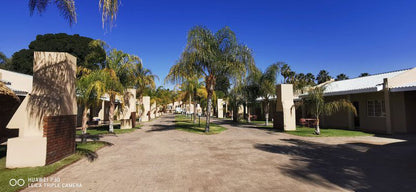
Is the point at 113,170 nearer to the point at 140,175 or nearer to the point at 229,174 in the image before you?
the point at 140,175

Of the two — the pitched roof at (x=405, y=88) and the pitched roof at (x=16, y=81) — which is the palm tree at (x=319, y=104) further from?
the pitched roof at (x=16, y=81)

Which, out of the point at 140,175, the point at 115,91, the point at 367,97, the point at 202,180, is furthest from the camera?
the point at 367,97

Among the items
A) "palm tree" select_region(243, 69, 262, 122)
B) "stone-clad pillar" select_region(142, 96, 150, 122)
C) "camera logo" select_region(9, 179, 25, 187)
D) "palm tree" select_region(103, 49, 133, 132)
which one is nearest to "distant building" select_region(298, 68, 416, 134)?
"palm tree" select_region(243, 69, 262, 122)

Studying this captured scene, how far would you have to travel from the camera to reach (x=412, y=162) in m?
6.56

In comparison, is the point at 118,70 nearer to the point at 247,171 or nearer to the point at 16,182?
the point at 16,182

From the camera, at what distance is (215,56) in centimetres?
Result: 1429

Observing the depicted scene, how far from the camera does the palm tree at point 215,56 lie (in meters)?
14.0

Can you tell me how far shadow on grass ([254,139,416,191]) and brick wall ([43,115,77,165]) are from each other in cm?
705

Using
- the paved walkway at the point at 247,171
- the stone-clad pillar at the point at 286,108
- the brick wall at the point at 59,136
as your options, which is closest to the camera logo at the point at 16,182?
the paved walkway at the point at 247,171

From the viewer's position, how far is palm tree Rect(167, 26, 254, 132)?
1402 centimetres

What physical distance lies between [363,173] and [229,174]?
12.1 feet

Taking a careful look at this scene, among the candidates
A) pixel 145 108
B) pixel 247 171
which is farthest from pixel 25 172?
pixel 145 108

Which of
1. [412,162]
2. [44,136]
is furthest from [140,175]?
[412,162]

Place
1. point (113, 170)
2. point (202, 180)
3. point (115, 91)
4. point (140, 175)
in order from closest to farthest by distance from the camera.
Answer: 1. point (202, 180)
2. point (140, 175)
3. point (113, 170)
4. point (115, 91)
